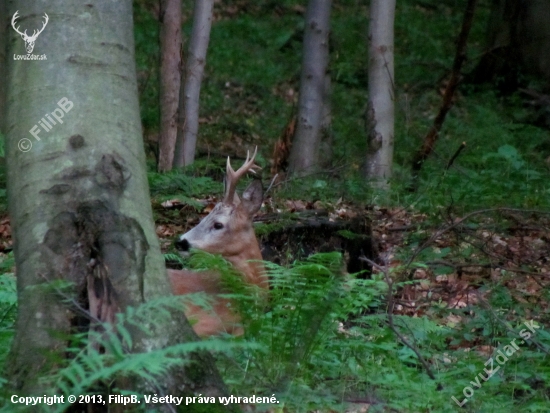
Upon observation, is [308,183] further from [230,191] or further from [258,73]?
[258,73]

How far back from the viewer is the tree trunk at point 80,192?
345 centimetres

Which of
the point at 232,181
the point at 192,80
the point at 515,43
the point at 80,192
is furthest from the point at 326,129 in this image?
the point at 80,192

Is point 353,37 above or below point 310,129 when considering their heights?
above

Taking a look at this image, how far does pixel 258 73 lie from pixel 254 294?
51.2ft

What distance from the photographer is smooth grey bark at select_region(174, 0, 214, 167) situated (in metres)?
11.2

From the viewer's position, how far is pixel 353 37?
2020 centimetres

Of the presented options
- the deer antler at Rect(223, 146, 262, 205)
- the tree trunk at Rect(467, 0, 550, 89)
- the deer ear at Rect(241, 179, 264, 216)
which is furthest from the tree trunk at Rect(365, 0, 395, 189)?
the tree trunk at Rect(467, 0, 550, 89)

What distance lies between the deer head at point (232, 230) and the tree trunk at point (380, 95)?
2.60 meters

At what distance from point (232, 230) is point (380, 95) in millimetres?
3449

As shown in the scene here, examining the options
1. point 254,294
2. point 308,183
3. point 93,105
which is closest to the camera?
point 93,105

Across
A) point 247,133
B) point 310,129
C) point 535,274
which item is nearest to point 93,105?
point 535,274

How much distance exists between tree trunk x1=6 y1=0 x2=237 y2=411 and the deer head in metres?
3.58

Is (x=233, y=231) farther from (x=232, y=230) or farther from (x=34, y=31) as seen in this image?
(x=34, y=31)

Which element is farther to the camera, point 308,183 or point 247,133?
point 247,133
